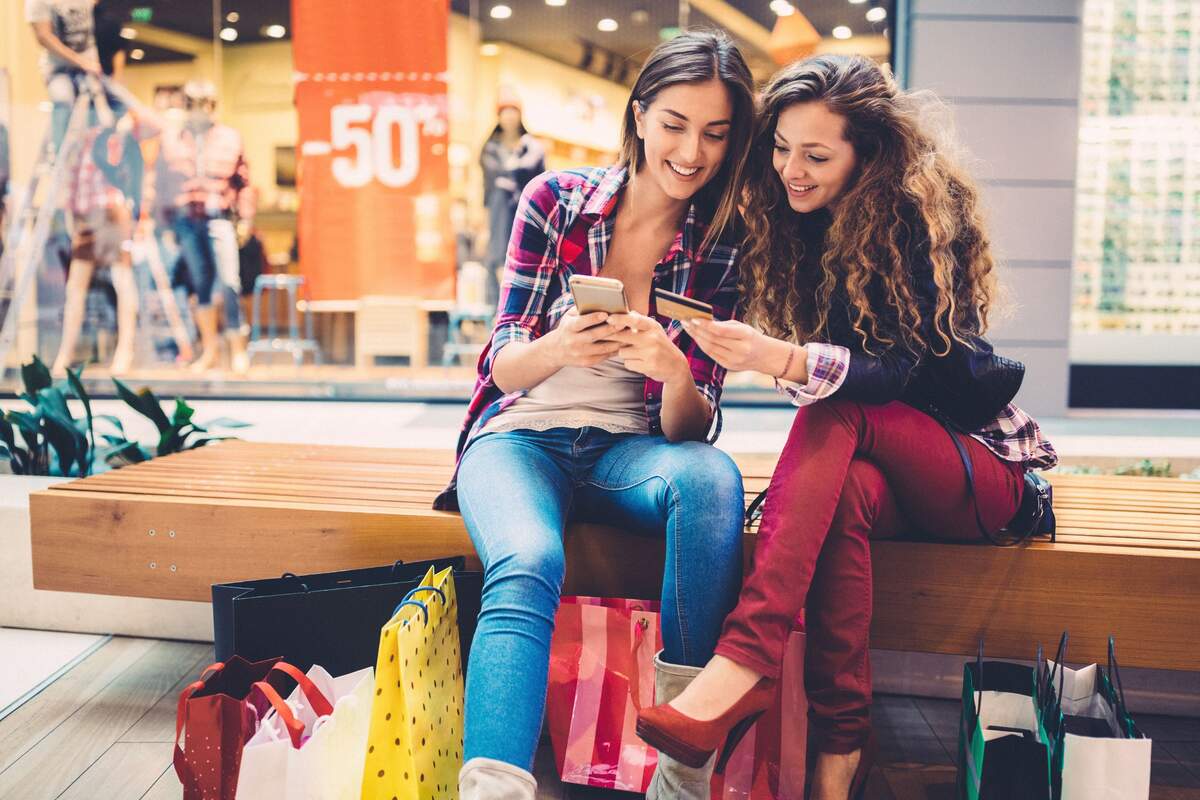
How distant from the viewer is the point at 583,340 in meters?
1.87

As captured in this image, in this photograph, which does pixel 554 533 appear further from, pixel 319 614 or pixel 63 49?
pixel 63 49

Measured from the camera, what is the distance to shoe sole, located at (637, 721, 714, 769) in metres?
1.62

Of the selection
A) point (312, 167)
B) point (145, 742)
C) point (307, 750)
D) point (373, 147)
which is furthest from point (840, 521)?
point (312, 167)

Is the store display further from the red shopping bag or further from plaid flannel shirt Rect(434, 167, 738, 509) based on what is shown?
the red shopping bag

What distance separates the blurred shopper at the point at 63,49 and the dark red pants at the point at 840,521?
6.47m

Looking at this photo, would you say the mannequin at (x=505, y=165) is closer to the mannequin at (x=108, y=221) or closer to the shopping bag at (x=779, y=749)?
the mannequin at (x=108, y=221)

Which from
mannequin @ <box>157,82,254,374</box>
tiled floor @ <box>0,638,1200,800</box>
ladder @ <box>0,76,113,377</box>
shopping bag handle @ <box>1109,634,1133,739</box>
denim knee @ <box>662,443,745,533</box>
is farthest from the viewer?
ladder @ <box>0,76,113,377</box>

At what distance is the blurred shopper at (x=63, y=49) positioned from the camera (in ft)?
21.5

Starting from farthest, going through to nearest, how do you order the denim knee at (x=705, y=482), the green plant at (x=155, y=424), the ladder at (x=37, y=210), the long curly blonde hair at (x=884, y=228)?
the ladder at (x=37, y=210) < the green plant at (x=155, y=424) < the long curly blonde hair at (x=884, y=228) < the denim knee at (x=705, y=482)

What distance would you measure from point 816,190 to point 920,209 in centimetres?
21

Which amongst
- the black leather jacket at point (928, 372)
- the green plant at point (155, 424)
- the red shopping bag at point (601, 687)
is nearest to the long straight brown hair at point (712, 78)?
the black leather jacket at point (928, 372)

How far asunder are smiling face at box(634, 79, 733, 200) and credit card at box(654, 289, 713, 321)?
17.5 inches

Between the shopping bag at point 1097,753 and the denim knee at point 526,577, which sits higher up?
the denim knee at point 526,577

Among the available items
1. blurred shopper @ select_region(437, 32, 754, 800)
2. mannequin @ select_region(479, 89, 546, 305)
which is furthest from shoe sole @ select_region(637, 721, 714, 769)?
mannequin @ select_region(479, 89, 546, 305)
